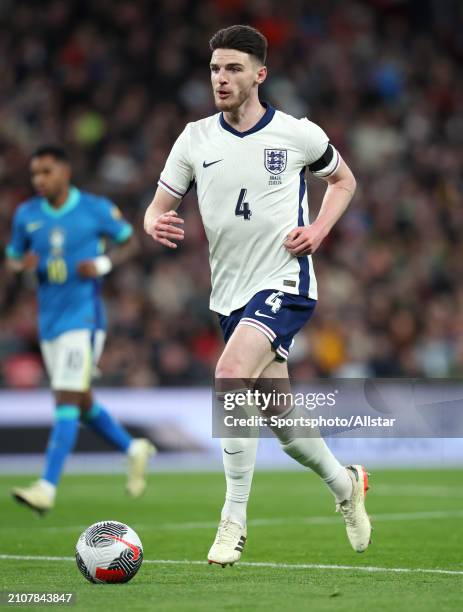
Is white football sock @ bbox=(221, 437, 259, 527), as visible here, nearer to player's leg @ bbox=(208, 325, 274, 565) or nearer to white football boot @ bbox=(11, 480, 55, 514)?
player's leg @ bbox=(208, 325, 274, 565)

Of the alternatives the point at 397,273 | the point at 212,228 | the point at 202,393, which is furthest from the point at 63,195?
the point at 397,273

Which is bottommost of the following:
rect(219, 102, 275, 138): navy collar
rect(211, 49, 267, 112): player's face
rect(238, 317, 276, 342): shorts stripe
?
rect(238, 317, 276, 342): shorts stripe

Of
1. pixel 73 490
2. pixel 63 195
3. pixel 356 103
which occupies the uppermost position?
pixel 356 103

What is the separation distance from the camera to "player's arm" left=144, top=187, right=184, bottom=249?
676 centimetres

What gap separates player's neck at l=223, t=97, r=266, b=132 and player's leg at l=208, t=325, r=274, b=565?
1.13 metres

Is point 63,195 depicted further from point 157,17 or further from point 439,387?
point 157,17

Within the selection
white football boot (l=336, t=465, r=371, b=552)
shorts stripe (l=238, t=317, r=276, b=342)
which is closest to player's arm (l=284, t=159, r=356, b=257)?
shorts stripe (l=238, t=317, r=276, b=342)

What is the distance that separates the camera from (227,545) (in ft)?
21.9

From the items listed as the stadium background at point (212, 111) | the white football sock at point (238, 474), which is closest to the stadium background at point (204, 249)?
the stadium background at point (212, 111)

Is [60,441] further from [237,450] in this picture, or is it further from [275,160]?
[275,160]

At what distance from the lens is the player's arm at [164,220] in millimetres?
6757

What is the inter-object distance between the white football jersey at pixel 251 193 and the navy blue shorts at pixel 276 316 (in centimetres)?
5

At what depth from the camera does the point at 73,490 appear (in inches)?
518

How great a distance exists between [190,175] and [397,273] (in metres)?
12.7
